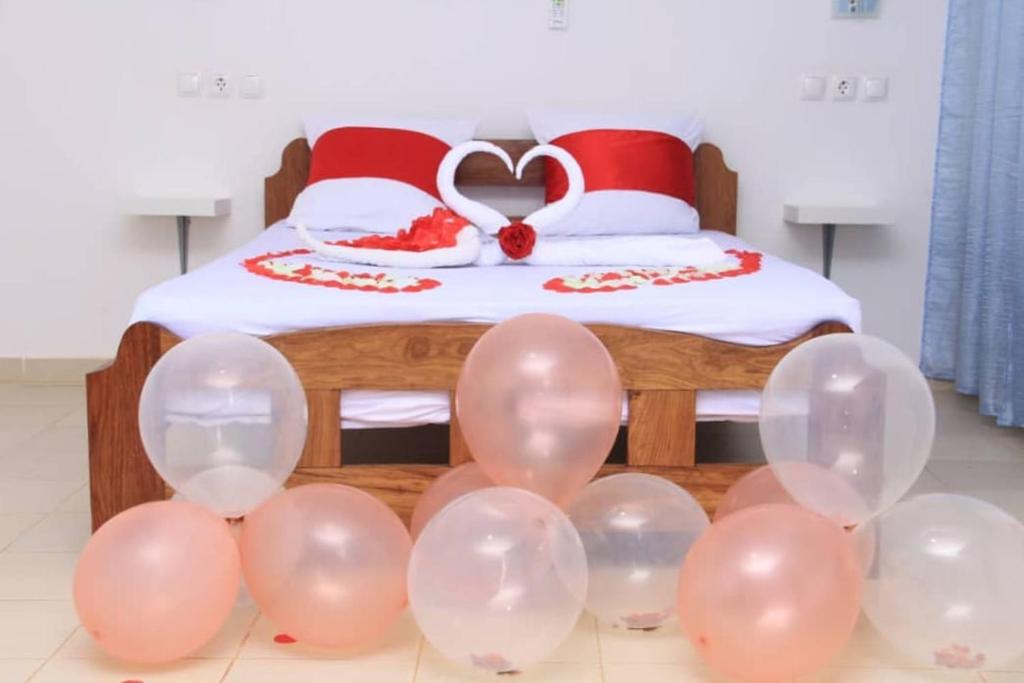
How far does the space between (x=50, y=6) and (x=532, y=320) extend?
8.24 ft

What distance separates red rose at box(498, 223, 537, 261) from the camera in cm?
312

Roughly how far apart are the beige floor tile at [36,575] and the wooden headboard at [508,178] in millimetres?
1664

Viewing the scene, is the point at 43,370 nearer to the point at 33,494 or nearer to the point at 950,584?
the point at 33,494

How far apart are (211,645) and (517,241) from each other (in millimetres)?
1288

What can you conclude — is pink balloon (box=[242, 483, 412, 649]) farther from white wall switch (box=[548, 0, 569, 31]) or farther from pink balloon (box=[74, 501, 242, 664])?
white wall switch (box=[548, 0, 569, 31])

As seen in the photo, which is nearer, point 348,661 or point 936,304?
point 348,661

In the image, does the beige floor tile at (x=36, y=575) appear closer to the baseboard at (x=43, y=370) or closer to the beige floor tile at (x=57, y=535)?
the beige floor tile at (x=57, y=535)

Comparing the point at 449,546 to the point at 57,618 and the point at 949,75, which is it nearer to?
the point at 57,618

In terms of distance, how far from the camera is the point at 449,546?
1.99m

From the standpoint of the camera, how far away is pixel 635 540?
2191 mm

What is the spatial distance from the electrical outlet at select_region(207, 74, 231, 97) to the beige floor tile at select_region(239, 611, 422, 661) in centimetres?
222

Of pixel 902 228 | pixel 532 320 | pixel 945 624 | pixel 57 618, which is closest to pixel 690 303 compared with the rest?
pixel 532 320

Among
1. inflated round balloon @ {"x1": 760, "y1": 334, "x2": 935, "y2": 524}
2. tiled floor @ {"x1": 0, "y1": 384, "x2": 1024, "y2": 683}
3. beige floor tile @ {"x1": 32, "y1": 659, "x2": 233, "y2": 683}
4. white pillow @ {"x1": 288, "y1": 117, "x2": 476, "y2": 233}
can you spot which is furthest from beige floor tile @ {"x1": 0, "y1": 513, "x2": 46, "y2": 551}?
inflated round balloon @ {"x1": 760, "y1": 334, "x2": 935, "y2": 524}

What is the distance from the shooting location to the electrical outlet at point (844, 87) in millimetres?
4055
